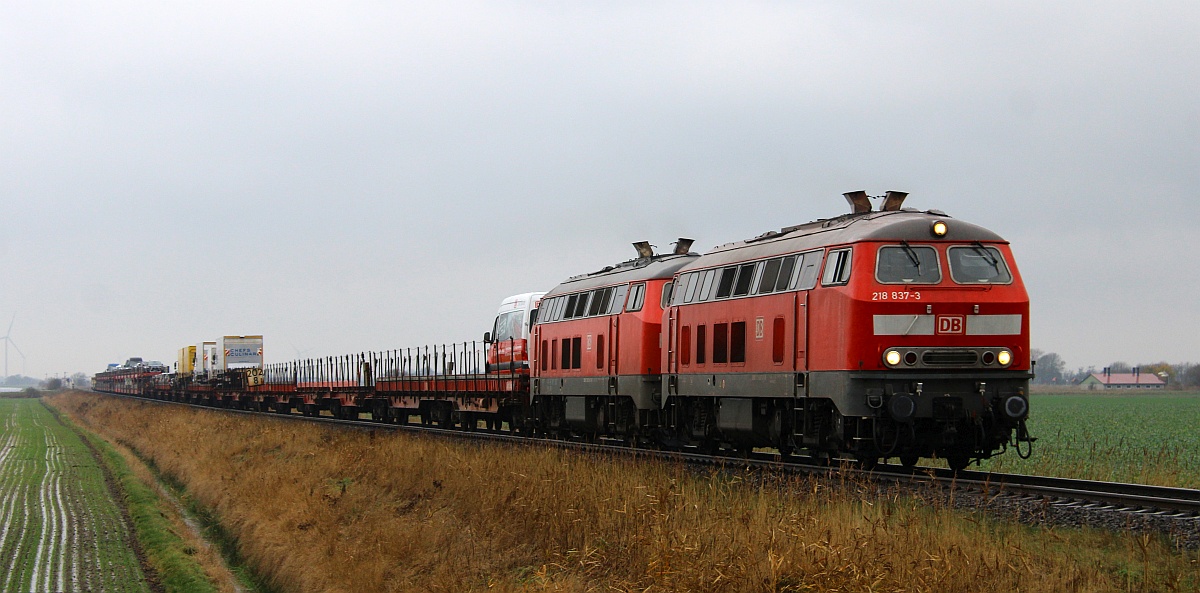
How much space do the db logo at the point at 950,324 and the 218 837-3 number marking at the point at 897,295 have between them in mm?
470

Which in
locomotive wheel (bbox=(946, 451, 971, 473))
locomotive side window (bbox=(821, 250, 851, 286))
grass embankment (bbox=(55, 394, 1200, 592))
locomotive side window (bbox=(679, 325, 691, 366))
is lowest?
grass embankment (bbox=(55, 394, 1200, 592))

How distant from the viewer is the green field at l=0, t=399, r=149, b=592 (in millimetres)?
20516

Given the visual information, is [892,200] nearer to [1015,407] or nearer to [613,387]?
[1015,407]

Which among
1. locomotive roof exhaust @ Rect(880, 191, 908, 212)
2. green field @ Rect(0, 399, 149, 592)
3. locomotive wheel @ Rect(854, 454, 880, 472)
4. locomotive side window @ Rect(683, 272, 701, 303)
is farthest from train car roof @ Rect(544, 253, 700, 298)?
green field @ Rect(0, 399, 149, 592)

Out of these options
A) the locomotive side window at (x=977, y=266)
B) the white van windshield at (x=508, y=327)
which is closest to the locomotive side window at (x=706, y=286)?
the locomotive side window at (x=977, y=266)

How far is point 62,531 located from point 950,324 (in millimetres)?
19317

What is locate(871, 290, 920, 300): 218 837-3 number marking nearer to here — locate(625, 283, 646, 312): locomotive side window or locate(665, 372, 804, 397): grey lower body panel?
locate(665, 372, 804, 397): grey lower body panel

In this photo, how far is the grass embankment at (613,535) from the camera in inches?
411

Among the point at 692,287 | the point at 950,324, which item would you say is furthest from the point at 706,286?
the point at 950,324

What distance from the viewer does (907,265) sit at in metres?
17.3

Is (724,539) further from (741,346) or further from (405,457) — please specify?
(405,457)

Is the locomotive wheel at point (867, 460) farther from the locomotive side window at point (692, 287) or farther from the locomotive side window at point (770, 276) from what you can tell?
the locomotive side window at point (692, 287)

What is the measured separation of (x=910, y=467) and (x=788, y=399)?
2374mm

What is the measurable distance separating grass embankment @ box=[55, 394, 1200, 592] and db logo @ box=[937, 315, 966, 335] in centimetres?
A: 316
